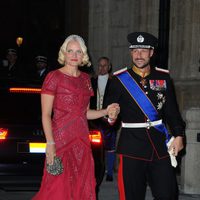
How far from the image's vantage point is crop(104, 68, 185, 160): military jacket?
19.5 ft

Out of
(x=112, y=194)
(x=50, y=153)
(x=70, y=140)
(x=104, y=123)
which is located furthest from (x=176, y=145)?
(x=104, y=123)

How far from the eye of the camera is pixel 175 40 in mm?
12469

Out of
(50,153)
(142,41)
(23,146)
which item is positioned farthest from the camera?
(23,146)

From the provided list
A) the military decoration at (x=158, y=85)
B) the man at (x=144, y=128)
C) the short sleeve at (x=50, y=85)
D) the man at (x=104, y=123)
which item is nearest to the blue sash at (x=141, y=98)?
the man at (x=144, y=128)

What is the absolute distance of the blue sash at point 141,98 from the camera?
5941 millimetres

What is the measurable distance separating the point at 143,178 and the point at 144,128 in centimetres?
45

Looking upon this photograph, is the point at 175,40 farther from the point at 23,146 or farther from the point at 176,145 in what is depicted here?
the point at 176,145

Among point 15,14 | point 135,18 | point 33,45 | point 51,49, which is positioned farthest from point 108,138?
point 15,14

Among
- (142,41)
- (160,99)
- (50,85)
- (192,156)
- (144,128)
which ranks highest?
(142,41)

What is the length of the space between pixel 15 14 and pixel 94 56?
57.7ft

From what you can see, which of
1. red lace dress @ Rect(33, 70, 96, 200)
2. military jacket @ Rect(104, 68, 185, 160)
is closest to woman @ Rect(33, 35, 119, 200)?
red lace dress @ Rect(33, 70, 96, 200)

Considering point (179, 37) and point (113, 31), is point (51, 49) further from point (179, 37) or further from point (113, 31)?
point (179, 37)

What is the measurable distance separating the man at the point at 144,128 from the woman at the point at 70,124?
254 millimetres

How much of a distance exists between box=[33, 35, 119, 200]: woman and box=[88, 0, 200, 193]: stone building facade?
3.19 metres
